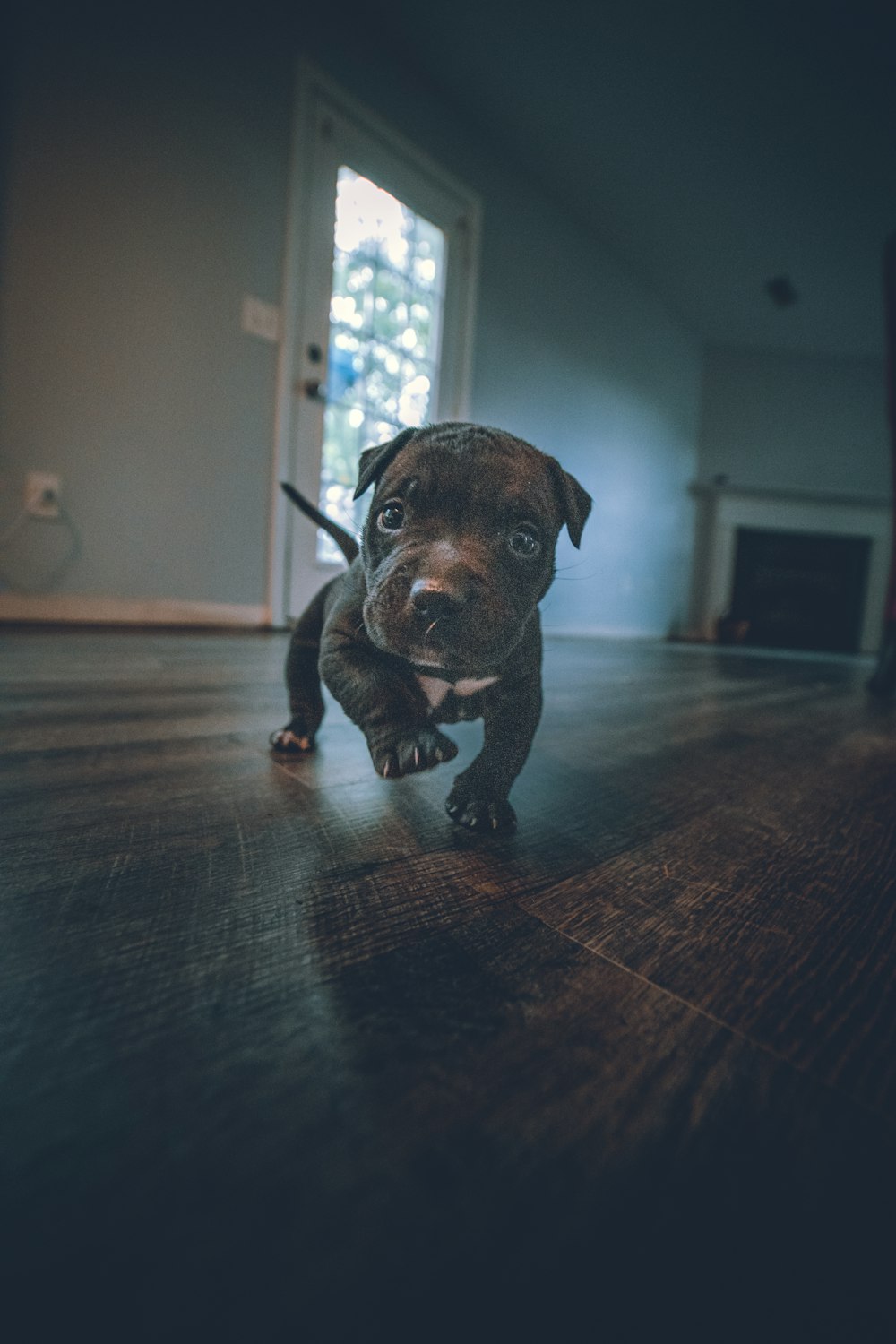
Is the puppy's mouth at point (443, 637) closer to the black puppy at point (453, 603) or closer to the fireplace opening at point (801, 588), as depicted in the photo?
the black puppy at point (453, 603)

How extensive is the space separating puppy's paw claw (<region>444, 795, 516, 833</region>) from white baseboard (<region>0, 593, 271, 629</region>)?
2.74m

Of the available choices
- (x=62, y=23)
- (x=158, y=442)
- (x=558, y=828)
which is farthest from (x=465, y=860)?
(x=62, y=23)

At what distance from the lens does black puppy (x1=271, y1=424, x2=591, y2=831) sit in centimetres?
62

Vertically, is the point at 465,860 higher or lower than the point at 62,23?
lower

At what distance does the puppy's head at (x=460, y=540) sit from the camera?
613mm

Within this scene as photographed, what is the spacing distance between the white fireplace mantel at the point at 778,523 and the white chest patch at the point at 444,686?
24.5 feet

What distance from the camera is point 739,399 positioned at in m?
7.62

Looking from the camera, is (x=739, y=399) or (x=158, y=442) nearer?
(x=158, y=442)

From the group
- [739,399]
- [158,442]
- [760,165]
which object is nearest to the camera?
[158,442]

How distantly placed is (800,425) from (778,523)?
1418mm

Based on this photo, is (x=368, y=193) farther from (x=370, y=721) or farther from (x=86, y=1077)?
(x=86, y=1077)

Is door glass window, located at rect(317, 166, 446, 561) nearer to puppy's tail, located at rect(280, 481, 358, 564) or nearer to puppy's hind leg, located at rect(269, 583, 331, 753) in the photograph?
puppy's tail, located at rect(280, 481, 358, 564)

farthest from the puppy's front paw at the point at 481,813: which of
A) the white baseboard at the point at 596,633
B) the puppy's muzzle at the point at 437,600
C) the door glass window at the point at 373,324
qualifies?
the white baseboard at the point at 596,633

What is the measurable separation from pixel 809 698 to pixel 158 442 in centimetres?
309
